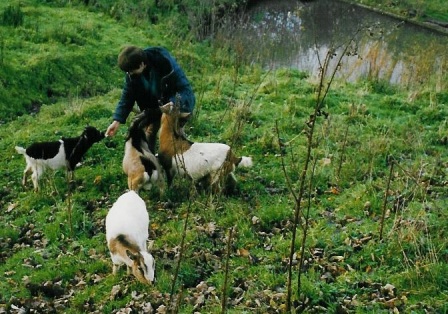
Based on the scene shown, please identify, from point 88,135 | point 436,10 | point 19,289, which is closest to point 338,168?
point 88,135

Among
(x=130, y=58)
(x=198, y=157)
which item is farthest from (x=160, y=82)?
(x=198, y=157)

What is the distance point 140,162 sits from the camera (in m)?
7.00

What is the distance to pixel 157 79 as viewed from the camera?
25.2 ft

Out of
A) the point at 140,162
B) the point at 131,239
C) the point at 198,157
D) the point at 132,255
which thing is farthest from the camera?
the point at 140,162

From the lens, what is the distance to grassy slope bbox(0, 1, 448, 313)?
5.28 meters

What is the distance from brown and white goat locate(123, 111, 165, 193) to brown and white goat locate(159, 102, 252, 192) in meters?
0.22

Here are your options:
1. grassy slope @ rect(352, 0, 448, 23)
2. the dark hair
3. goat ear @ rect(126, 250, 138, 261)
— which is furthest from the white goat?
grassy slope @ rect(352, 0, 448, 23)

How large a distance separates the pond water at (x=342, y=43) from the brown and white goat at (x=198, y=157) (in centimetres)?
181

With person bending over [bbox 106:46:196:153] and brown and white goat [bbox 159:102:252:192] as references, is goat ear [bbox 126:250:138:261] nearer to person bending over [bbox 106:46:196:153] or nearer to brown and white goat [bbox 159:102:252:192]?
brown and white goat [bbox 159:102:252:192]

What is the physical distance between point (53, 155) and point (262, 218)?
10.8ft

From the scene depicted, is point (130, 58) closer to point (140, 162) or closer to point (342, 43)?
point (140, 162)

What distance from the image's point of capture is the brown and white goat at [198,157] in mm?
6871

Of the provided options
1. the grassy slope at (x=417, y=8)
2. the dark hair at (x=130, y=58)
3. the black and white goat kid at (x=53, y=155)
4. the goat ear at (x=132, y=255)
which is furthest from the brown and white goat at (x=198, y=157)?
the grassy slope at (x=417, y=8)

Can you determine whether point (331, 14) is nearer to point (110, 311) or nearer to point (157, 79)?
point (157, 79)
